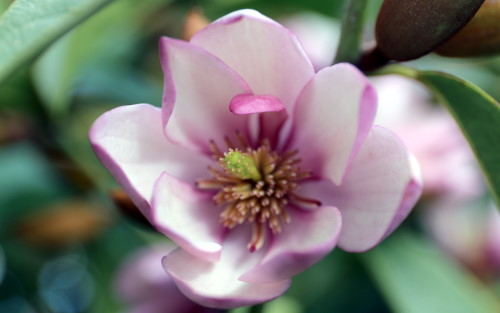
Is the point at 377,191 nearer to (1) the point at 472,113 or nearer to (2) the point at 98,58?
(1) the point at 472,113

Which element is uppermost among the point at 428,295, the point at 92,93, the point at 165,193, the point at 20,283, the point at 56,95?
the point at 165,193

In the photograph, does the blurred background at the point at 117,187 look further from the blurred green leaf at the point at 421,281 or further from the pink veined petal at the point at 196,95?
the pink veined petal at the point at 196,95

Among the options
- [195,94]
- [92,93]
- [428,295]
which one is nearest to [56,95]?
[92,93]

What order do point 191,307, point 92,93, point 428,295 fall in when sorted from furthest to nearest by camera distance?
point 92,93 → point 428,295 → point 191,307

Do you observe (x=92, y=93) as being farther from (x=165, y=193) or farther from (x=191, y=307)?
(x=165, y=193)

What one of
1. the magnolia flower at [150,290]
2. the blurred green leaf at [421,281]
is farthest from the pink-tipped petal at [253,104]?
the blurred green leaf at [421,281]

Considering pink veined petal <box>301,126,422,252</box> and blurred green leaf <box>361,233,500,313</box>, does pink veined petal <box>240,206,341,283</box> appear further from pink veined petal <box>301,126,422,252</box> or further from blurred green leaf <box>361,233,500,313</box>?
Result: blurred green leaf <box>361,233,500,313</box>
